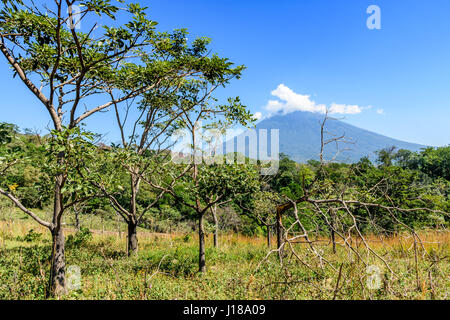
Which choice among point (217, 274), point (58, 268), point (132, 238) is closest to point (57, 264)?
point (58, 268)

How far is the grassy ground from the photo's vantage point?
3781 millimetres

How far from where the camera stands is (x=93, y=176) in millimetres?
4531

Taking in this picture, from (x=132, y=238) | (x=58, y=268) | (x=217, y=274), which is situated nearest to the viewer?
(x=58, y=268)

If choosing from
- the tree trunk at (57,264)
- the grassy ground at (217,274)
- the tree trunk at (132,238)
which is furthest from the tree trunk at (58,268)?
the tree trunk at (132,238)

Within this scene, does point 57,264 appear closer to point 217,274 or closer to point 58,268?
point 58,268

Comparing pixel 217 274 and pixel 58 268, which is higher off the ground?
pixel 58 268

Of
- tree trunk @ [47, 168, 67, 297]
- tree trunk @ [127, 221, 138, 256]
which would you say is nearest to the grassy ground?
tree trunk @ [47, 168, 67, 297]

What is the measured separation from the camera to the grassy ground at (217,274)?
3.78 m

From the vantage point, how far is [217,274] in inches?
258

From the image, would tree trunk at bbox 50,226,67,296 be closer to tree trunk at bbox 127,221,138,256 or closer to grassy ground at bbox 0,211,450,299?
grassy ground at bbox 0,211,450,299

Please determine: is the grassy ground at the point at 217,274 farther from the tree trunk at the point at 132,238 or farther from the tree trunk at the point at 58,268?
the tree trunk at the point at 132,238

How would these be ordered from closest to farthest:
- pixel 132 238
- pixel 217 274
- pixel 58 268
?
pixel 58 268
pixel 217 274
pixel 132 238

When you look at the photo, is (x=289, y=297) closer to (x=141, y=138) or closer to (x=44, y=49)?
(x=44, y=49)
